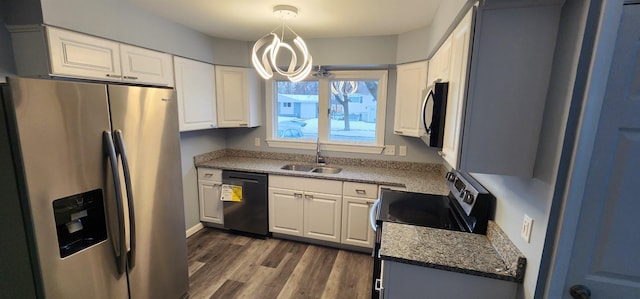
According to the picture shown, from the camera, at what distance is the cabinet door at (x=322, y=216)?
2.79m

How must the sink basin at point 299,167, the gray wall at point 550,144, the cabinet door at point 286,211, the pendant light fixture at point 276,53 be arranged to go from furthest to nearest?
the sink basin at point 299,167
the cabinet door at point 286,211
the pendant light fixture at point 276,53
the gray wall at point 550,144

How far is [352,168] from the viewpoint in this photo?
3.16 metres

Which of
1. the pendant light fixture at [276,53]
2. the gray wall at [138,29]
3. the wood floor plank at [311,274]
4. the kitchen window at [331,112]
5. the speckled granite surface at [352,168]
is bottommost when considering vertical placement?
the wood floor plank at [311,274]

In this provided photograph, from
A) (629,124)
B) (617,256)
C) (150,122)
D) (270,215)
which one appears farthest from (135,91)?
(617,256)

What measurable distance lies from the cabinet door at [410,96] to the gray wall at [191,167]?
92.1 inches

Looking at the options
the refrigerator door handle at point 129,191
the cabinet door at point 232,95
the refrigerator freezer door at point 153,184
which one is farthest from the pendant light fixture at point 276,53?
the cabinet door at point 232,95

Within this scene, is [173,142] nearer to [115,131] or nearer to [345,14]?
[115,131]

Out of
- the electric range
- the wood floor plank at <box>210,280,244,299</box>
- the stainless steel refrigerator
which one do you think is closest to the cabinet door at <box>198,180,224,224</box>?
the wood floor plank at <box>210,280,244,299</box>

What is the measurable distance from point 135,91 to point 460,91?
1.76m

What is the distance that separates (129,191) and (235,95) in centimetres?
194

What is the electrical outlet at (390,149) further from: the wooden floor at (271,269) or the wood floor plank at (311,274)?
the wood floor plank at (311,274)

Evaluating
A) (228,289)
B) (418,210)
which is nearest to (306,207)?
(228,289)

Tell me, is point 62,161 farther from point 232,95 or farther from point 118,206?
point 232,95

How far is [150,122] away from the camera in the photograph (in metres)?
1.66
